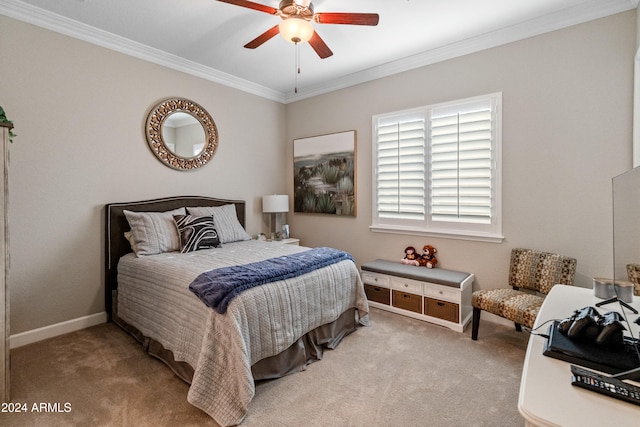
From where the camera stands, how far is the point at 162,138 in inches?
139

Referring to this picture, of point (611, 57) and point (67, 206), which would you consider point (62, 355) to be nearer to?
point (67, 206)

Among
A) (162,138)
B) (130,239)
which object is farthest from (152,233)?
(162,138)

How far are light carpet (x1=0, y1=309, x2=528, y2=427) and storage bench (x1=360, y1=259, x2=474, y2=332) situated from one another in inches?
10.4

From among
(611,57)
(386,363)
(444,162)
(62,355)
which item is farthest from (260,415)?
(611,57)

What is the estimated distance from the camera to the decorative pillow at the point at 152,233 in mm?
2994

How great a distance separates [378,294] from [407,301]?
1.12ft

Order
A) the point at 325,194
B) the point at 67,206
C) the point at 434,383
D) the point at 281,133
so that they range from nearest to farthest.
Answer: the point at 434,383 → the point at 67,206 → the point at 325,194 → the point at 281,133

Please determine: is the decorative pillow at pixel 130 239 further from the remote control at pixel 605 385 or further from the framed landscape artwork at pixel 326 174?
the remote control at pixel 605 385

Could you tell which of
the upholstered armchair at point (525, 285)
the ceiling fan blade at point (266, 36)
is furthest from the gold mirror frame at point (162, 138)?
the upholstered armchair at point (525, 285)

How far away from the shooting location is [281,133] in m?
4.90

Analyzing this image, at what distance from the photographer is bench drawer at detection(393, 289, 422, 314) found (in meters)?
3.20

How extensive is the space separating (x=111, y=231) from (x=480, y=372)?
3432mm

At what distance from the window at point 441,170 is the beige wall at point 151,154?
0.12 m

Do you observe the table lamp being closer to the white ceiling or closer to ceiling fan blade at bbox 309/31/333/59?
the white ceiling
